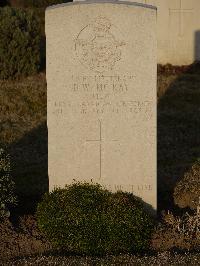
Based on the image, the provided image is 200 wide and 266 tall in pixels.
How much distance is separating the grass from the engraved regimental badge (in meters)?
1.99

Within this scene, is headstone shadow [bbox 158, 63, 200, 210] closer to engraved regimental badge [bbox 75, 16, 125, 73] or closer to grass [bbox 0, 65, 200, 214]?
grass [bbox 0, 65, 200, 214]

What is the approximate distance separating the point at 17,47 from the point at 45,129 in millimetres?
3685

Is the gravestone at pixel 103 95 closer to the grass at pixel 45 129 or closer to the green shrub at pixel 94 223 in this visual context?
the green shrub at pixel 94 223

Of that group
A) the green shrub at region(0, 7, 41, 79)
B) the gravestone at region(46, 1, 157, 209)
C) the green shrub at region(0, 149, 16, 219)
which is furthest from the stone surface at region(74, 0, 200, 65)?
the green shrub at region(0, 149, 16, 219)

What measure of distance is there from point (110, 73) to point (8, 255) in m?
2.11

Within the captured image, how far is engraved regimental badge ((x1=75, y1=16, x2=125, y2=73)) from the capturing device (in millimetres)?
6016

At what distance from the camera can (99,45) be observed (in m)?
6.05

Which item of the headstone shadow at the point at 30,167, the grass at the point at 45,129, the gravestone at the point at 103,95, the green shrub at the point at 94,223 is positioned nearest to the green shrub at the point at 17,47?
the grass at the point at 45,129

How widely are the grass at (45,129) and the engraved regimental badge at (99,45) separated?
199cm

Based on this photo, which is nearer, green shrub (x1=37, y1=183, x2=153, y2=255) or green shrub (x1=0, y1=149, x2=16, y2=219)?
green shrub (x1=37, y1=183, x2=153, y2=255)

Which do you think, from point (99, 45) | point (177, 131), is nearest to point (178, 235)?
point (99, 45)

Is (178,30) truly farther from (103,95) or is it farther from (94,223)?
(94,223)

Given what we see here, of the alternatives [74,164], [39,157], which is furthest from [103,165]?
[39,157]

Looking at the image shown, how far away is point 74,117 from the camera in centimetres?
624
